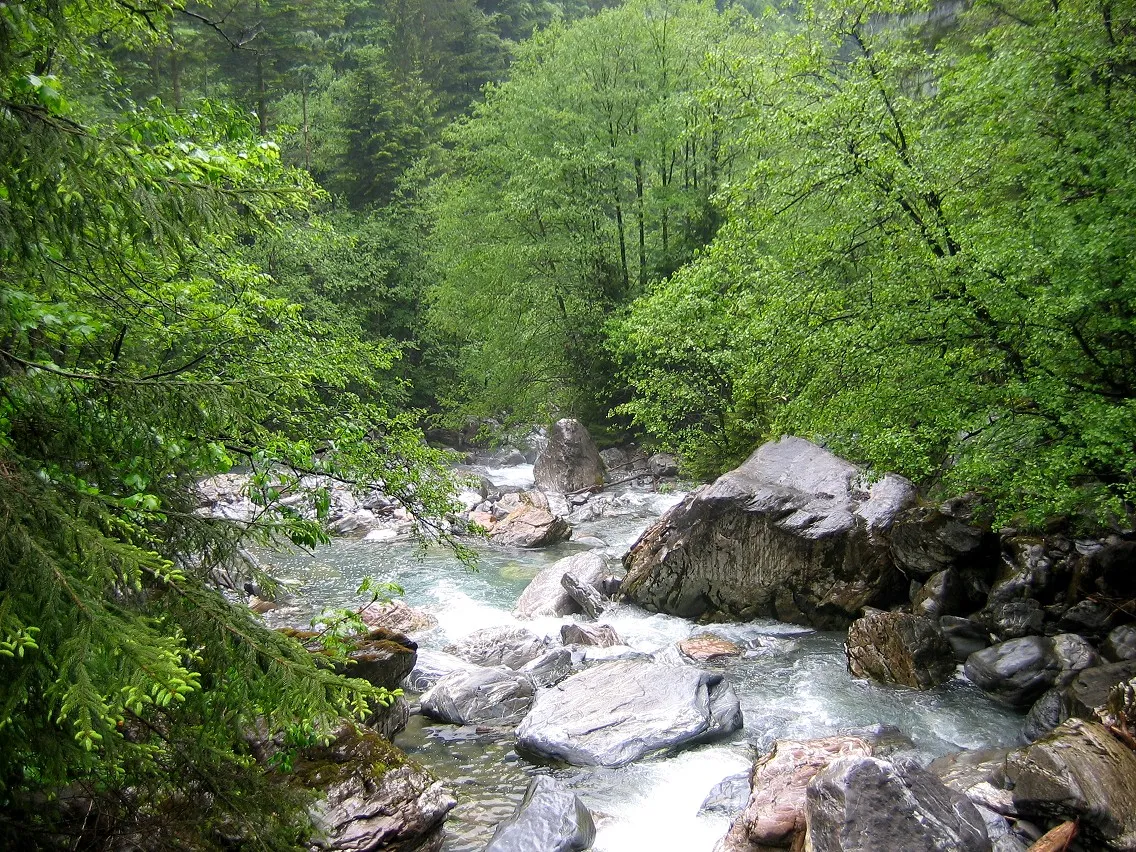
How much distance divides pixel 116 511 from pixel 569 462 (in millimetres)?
20073

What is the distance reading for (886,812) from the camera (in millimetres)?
5656

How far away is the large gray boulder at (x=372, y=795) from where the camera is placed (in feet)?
20.3

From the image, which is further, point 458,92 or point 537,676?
point 458,92

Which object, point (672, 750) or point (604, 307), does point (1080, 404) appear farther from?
point (604, 307)

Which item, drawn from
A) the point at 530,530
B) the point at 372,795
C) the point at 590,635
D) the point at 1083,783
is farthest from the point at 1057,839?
the point at 530,530

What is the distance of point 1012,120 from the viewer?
9.38m

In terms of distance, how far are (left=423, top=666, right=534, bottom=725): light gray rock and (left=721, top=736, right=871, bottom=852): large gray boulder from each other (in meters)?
3.31

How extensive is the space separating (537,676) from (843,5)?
392 inches

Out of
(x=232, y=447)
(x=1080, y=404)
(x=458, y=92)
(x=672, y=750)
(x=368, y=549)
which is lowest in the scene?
(x=672, y=750)

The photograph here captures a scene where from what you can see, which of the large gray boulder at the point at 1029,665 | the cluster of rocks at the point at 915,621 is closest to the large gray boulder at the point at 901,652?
the cluster of rocks at the point at 915,621

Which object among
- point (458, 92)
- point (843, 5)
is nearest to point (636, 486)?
point (843, 5)

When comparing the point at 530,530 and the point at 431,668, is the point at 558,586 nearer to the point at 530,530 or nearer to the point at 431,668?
the point at 431,668

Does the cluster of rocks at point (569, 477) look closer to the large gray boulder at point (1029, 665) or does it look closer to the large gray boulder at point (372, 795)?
the large gray boulder at point (1029, 665)

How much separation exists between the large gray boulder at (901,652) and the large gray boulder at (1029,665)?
0.44 meters
